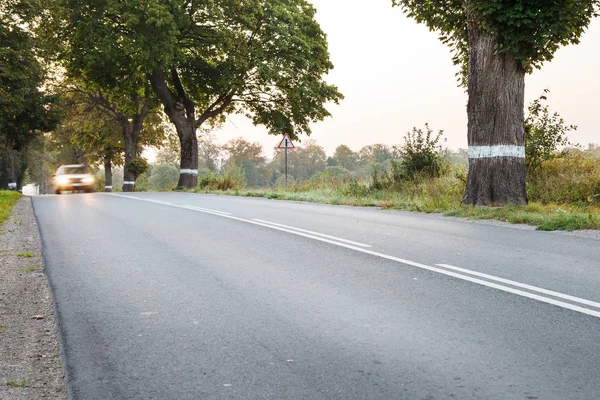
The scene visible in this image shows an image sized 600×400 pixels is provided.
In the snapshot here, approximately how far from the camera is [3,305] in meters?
5.11

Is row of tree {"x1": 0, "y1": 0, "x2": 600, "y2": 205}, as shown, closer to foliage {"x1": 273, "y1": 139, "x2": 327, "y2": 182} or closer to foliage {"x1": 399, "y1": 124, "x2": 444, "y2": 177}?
foliage {"x1": 399, "y1": 124, "x2": 444, "y2": 177}

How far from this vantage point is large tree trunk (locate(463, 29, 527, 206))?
12.8 m

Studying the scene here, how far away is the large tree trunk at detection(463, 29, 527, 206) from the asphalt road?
4.07 meters

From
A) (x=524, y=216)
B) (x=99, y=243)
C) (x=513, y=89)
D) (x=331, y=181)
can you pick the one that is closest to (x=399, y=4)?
(x=513, y=89)

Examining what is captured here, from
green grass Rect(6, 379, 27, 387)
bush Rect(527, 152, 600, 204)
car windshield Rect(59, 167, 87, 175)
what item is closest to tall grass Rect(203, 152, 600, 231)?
bush Rect(527, 152, 600, 204)

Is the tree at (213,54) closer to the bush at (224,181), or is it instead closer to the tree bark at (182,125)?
the tree bark at (182,125)

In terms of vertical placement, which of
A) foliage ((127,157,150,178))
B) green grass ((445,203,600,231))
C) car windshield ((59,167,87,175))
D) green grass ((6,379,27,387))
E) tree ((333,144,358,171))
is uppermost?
tree ((333,144,358,171))

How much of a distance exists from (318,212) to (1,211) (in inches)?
305

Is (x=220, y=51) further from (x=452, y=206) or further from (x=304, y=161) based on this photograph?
(x=304, y=161)

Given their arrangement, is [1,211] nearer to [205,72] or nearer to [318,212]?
[318,212]

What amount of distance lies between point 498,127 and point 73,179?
93.9 ft

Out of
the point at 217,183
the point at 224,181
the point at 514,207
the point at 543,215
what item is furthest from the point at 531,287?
the point at 217,183

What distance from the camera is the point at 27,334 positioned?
168 inches

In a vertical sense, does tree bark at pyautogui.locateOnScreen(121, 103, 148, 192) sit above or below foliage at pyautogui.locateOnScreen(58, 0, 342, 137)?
below
